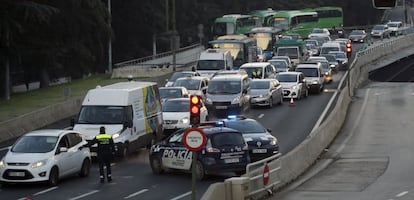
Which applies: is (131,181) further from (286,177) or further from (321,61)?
(321,61)

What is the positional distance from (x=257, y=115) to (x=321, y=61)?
1824 centimetres

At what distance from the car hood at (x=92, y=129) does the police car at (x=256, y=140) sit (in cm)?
341

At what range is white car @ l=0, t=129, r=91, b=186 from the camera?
24.7m

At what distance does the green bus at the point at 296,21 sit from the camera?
10000cm

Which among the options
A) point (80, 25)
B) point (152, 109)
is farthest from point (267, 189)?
point (80, 25)

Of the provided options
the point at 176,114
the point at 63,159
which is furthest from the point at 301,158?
the point at 176,114

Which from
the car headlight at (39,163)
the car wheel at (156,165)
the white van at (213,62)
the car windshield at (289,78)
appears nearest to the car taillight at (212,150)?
the car wheel at (156,165)

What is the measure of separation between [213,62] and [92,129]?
2663 centimetres

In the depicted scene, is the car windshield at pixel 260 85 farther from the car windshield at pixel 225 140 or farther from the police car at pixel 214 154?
the car windshield at pixel 225 140

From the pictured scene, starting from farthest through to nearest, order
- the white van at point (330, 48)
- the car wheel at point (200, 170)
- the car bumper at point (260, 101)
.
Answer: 1. the white van at point (330, 48)
2. the car bumper at point (260, 101)
3. the car wheel at point (200, 170)

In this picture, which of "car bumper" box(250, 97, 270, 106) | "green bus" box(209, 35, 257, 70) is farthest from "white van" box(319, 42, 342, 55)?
"car bumper" box(250, 97, 270, 106)

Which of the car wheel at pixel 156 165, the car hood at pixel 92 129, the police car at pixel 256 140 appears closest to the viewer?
the car wheel at pixel 156 165

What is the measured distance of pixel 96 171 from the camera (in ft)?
93.4

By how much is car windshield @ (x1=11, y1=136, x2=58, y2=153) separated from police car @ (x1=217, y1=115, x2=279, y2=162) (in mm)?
5422
